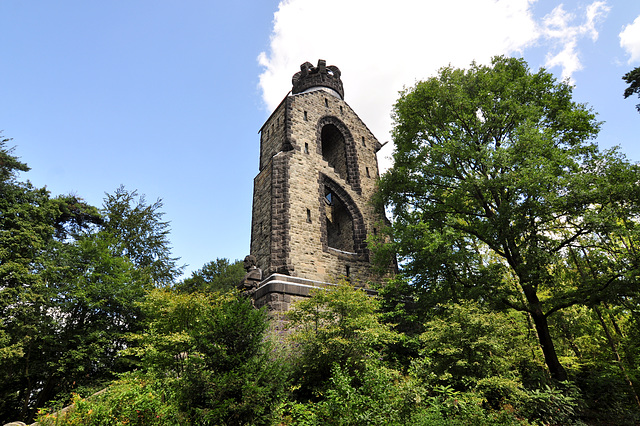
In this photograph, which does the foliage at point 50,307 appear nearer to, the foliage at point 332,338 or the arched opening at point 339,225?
the foliage at point 332,338

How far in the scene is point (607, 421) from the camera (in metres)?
8.02

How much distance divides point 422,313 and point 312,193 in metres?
6.82

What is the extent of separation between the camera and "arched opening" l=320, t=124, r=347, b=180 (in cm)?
1737

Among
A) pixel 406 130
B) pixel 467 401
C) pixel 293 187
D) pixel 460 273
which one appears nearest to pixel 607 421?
pixel 460 273

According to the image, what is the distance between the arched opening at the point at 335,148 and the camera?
1737 cm

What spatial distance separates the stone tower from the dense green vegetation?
1536 mm

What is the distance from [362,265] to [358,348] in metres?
6.59

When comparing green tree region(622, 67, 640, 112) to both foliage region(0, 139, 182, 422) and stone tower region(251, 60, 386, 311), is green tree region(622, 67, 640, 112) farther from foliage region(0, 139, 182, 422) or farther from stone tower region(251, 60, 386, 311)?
foliage region(0, 139, 182, 422)

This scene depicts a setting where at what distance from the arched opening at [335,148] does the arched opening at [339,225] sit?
5.24ft

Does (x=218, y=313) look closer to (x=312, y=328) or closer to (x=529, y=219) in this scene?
(x=312, y=328)

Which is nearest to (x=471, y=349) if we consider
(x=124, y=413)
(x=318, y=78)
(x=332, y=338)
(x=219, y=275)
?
(x=332, y=338)

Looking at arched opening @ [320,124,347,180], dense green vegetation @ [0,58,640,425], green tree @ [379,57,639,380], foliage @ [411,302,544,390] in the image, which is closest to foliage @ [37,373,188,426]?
dense green vegetation @ [0,58,640,425]

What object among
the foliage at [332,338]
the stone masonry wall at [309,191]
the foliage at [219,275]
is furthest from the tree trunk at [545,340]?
the foliage at [219,275]

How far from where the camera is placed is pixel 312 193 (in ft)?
46.1
